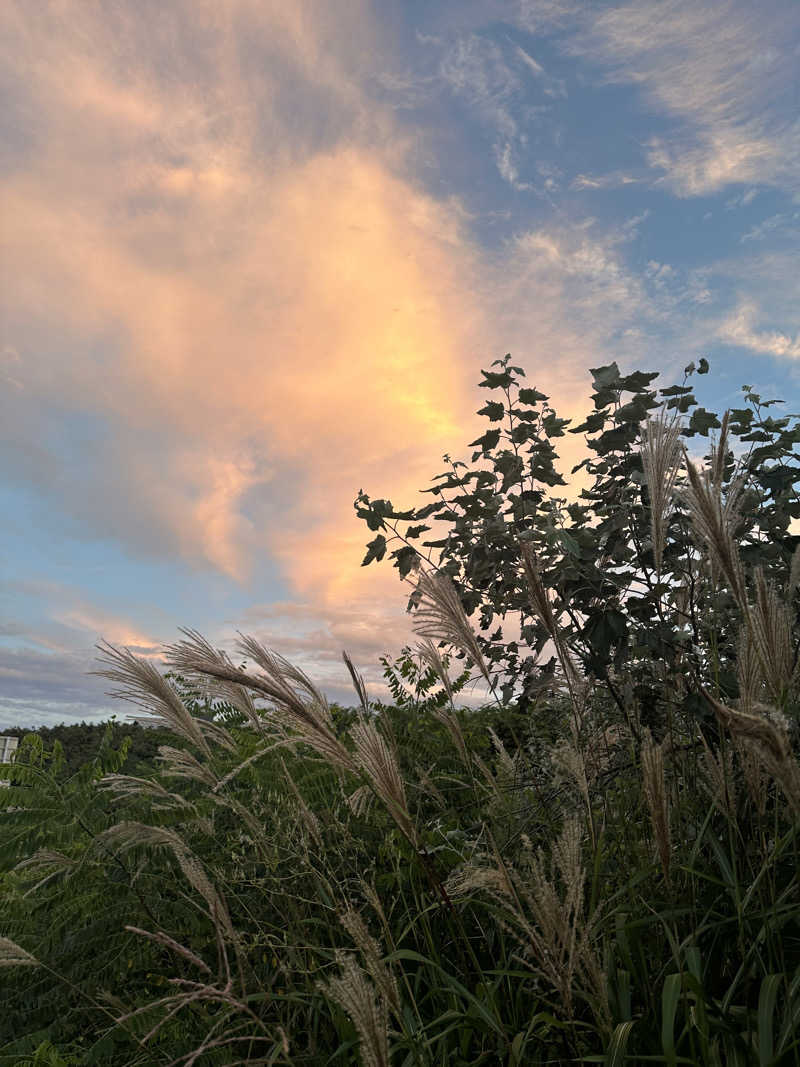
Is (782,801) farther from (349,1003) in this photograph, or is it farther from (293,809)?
(349,1003)

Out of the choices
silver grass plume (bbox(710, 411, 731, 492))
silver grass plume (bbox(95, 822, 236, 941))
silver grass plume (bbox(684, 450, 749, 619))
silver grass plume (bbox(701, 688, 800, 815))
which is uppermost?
silver grass plume (bbox(710, 411, 731, 492))

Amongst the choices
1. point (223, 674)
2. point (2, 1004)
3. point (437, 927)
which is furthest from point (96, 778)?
point (223, 674)

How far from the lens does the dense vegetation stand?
1.81m

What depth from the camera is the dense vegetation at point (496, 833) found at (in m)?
1.81

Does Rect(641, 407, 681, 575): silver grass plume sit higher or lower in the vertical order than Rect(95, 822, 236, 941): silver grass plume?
higher

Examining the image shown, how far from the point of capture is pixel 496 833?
3.02 metres

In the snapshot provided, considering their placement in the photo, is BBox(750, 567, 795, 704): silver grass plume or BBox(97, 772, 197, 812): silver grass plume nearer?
BBox(750, 567, 795, 704): silver grass plume

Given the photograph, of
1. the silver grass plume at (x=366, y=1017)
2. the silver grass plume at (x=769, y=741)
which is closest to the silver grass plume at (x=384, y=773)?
the silver grass plume at (x=366, y=1017)

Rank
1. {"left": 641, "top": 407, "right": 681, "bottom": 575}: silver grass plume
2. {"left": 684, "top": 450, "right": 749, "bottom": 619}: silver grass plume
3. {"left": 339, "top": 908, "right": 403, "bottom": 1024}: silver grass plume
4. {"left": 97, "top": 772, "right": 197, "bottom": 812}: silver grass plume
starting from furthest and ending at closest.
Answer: {"left": 97, "top": 772, "right": 197, "bottom": 812}: silver grass plume, {"left": 641, "top": 407, "right": 681, "bottom": 575}: silver grass plume, {"left": 684, "top": 450, "right": 749, "bottom": 619}: silver grass plume, {"left": 339, "top": 908, "right": 403, "bottom": 1024}: silver grass plume

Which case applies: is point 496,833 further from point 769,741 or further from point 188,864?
point 769,741

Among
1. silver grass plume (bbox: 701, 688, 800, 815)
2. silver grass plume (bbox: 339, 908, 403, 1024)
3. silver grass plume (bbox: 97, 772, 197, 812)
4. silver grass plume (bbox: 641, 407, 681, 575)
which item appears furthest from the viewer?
silver grass plume (bbox: 97, 772, 197, 812)

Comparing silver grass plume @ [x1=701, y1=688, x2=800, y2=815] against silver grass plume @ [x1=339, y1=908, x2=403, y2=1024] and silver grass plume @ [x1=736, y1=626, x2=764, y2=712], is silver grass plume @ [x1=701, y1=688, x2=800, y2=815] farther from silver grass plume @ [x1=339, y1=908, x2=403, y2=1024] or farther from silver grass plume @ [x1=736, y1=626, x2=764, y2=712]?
silver grass plume @ [x1=339, y1=908, x2=403, y2=1024]

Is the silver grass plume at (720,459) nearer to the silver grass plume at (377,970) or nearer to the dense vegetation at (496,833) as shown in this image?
the dense vegetation at (496,833)

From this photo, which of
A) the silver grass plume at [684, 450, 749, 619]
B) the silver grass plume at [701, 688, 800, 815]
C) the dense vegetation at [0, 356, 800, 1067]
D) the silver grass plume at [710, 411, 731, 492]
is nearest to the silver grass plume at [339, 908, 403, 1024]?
the dense vegetation at [0, 356, 800, 1067]
